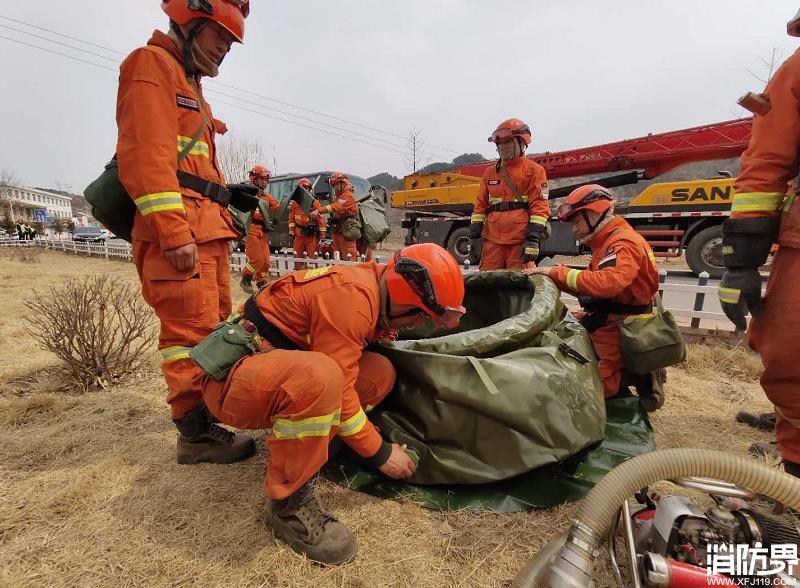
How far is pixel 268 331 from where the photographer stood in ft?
5.82

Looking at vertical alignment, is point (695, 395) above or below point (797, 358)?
below

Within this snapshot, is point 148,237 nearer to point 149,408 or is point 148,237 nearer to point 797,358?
point 149,408

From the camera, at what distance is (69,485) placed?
201cm

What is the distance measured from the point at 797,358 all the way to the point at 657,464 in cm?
100

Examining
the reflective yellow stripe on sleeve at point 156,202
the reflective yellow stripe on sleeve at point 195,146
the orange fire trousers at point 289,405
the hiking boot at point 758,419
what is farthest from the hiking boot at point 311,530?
the hiking boot at point 758,419

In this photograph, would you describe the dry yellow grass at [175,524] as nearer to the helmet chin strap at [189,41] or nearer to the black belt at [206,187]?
the black belt at [206,187]

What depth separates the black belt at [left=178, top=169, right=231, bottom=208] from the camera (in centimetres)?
206

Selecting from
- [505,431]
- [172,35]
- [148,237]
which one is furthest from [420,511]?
[172,35]

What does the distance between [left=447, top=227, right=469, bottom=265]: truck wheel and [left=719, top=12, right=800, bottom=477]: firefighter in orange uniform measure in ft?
31.2

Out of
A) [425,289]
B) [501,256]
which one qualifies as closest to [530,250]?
[501,256]

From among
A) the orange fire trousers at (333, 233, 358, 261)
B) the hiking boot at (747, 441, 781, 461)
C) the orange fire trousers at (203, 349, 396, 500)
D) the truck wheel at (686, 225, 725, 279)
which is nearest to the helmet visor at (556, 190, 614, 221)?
the hiking boot at (747, 441, 781, 461)

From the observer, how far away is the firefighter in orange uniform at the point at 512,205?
4008mm

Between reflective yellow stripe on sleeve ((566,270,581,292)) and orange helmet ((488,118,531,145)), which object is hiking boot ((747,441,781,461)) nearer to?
reflective yellow stripe on sleeve ((566,270,581,292))

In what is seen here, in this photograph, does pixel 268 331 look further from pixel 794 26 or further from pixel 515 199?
pixel 515 199
